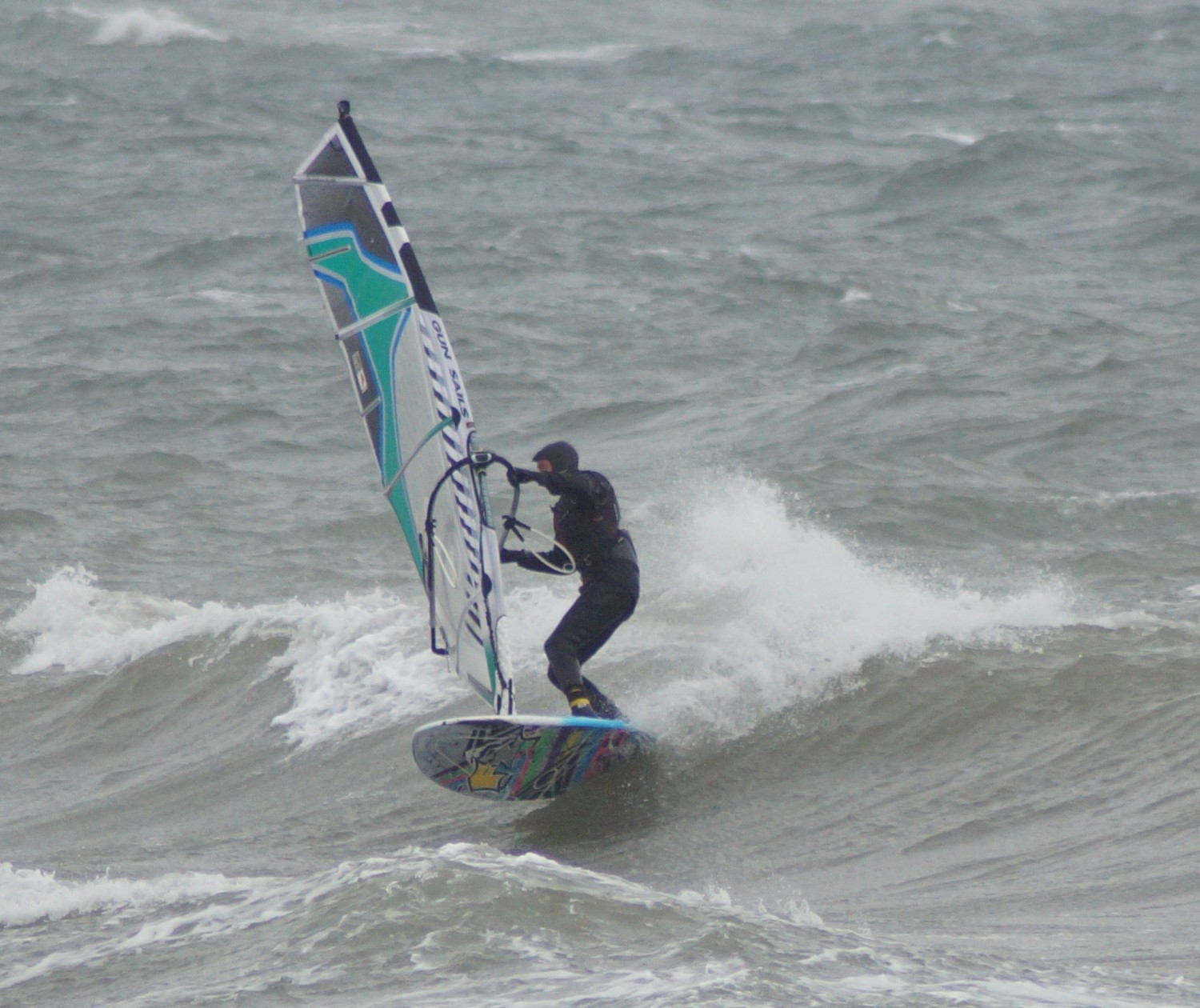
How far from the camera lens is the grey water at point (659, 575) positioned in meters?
5.49

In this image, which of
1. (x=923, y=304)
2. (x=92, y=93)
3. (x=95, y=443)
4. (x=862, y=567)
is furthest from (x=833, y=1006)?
(x=92, y=93)

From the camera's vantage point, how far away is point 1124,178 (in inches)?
892

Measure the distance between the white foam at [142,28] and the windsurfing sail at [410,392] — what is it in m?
30.1

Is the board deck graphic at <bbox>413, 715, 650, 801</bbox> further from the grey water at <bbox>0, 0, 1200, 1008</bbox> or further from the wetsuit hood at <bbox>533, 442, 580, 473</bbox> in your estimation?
the wetsuit hood at <bbox>533, 442, 580, 473</bbox>

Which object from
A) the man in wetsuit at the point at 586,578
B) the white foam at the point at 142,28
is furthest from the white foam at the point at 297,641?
the white foam at the point at 142,28

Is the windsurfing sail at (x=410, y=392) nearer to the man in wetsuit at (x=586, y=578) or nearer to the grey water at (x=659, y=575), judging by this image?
the man in wetsuit at (x=586, y=578)

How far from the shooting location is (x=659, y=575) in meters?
10.1

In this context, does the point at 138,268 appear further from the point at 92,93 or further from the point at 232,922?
the point at 232,922

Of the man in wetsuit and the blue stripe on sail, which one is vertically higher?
the blue stripe on sail

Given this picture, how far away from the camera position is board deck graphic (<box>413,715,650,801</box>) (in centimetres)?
664

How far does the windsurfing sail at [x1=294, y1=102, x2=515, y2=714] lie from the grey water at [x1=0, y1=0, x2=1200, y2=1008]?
3.17 feet

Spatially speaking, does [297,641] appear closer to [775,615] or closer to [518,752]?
[775,615]

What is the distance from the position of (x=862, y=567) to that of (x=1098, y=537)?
2.27m

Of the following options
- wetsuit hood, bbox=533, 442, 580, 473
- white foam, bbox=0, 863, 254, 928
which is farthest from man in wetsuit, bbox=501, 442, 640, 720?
white foam, bbox=0, 863, 254, 928
